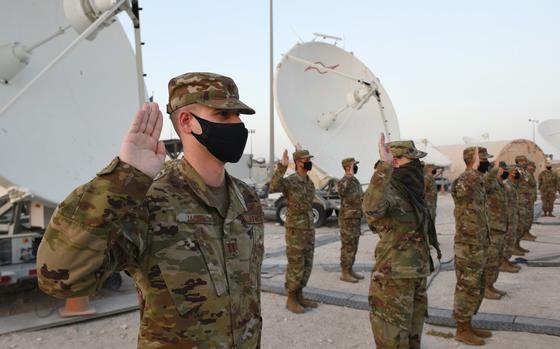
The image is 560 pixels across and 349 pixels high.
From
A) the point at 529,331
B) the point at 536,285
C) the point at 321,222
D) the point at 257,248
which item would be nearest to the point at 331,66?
the point at 321,222

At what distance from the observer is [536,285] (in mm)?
6484

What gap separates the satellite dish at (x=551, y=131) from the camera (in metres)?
21.5

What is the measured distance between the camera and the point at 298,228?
19.7 ft

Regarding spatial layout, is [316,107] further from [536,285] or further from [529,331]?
[529,331]

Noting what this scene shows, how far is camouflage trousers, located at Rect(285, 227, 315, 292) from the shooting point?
5648mm

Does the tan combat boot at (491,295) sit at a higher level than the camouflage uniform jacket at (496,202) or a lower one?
lower

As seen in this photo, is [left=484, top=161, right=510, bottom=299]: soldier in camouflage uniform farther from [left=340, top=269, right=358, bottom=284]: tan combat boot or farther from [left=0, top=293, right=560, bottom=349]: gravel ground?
[left=340, top=269, right=358, bottom=284]: tan combat boot

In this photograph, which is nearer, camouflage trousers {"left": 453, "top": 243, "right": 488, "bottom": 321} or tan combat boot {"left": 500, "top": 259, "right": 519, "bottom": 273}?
camouflage trousers {"left": 453, "top": 243, "right": 488, "bottom": 321}

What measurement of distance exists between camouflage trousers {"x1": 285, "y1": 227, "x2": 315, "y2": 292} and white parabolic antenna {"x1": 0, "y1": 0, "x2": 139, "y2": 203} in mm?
2610

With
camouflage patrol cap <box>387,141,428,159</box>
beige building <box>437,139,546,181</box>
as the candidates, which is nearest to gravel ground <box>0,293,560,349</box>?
camouflage patrol cap <box>387,141,428,159</box>

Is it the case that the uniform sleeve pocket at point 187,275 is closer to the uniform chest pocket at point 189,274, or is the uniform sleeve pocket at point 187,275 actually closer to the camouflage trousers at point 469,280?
the uniform chest pocket at point 189,274

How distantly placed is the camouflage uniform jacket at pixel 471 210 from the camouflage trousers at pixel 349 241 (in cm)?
250

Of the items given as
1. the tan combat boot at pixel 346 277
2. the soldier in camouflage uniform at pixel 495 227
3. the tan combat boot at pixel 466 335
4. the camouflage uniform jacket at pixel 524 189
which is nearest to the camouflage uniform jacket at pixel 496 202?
the soldier in camouflage uniform at pixel 495 227

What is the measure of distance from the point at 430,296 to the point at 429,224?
103 inches
